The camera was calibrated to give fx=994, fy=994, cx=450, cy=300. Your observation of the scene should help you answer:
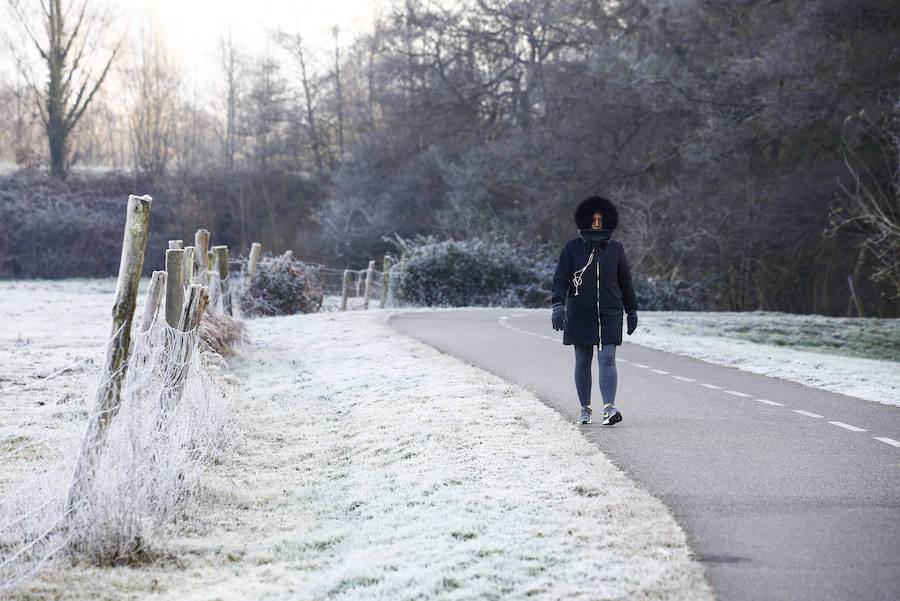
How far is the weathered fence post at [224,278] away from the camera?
20.4 m

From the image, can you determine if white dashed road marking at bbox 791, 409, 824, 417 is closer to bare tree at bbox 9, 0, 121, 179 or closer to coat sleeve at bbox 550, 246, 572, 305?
coat sleeve at bbox 550, 246, 572, 305

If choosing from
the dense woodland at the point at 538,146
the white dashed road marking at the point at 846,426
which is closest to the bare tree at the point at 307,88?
the dense woodland at the point at 538,146

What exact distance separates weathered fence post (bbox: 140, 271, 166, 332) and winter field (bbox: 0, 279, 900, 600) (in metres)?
0.66

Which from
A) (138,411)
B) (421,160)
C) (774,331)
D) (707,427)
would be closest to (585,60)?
(421,160)

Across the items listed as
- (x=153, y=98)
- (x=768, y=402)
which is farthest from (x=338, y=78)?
(x=768, y=402)

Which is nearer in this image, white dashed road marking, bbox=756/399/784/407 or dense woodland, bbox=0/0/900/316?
white dashed road marking, bbox=756/399/784/407

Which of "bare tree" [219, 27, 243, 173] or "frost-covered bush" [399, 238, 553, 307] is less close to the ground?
"bare tree" [219, 27, 243, 173]

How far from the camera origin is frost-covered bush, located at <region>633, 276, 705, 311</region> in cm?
3350

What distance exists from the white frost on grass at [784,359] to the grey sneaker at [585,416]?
3.58 m

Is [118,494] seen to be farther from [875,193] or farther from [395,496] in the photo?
[875,193]

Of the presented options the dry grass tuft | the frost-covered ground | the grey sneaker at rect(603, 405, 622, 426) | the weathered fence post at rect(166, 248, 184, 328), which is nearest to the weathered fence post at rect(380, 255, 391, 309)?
the dry grass tuft

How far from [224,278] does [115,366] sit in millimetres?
14696

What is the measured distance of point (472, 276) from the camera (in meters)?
32.6

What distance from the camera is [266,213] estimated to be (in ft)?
183
